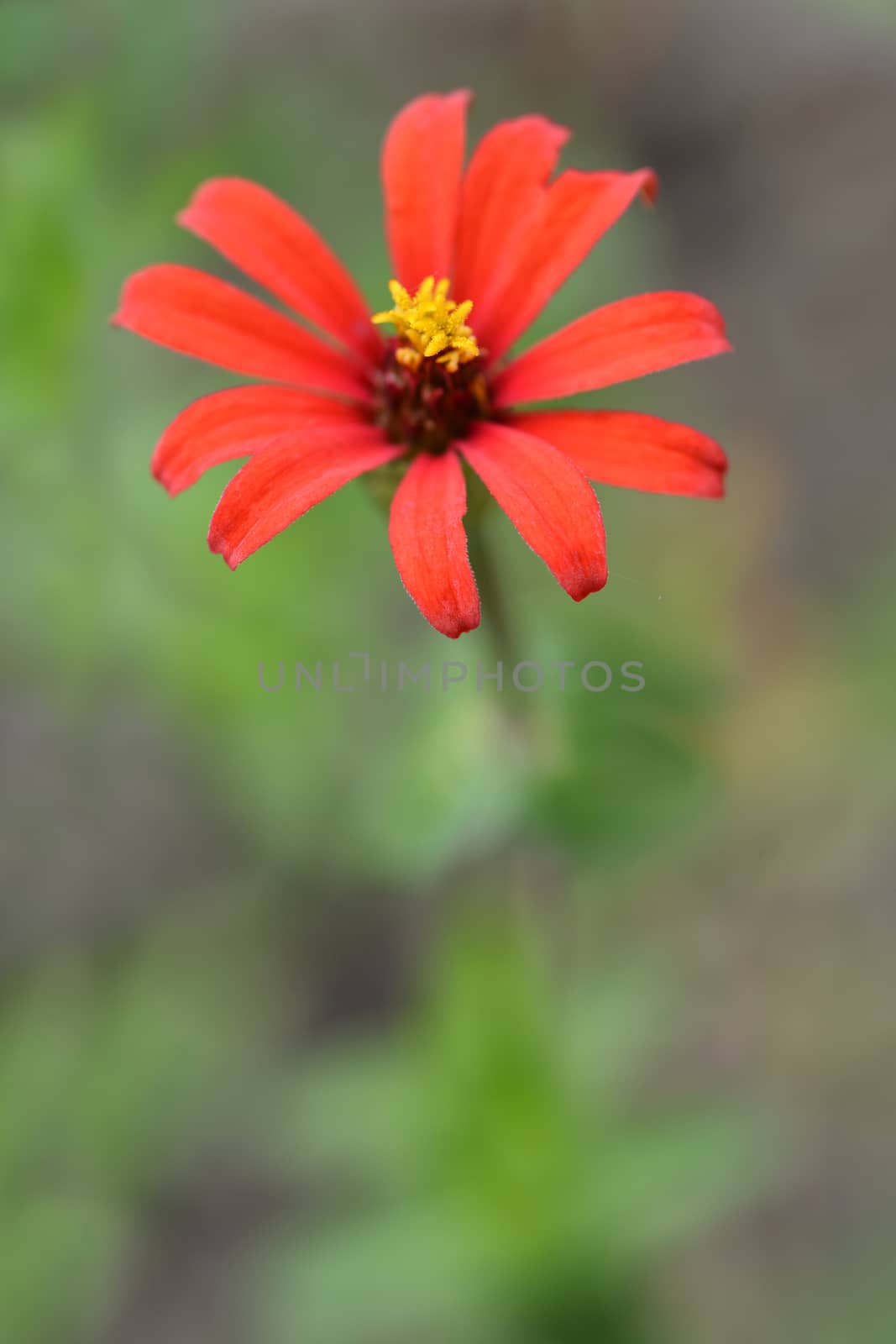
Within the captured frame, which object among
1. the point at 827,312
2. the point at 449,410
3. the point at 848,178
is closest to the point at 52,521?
the point at 449,410

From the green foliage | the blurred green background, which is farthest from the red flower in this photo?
the green foliage

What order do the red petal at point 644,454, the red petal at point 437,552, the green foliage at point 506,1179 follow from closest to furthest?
the red petal at point 437,552 → the red petal at point 644,454 → the green foliage at point 506,1179

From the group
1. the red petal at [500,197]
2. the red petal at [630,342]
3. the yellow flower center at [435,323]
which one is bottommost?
the red petal at [630,342]

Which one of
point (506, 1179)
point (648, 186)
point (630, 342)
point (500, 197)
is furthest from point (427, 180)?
point (506, 1179)

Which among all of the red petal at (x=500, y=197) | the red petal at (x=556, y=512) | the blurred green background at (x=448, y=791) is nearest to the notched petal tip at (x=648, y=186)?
the red petal at (x=500, y=197)

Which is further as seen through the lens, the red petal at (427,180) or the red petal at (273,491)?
the red petal at (427,180)

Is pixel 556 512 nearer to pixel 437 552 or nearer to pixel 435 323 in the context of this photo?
pixel 437 552

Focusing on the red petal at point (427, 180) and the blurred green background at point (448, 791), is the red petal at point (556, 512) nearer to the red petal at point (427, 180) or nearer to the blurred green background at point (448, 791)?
the red petal at point (427, 180)

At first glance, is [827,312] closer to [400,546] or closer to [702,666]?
[702,666]
